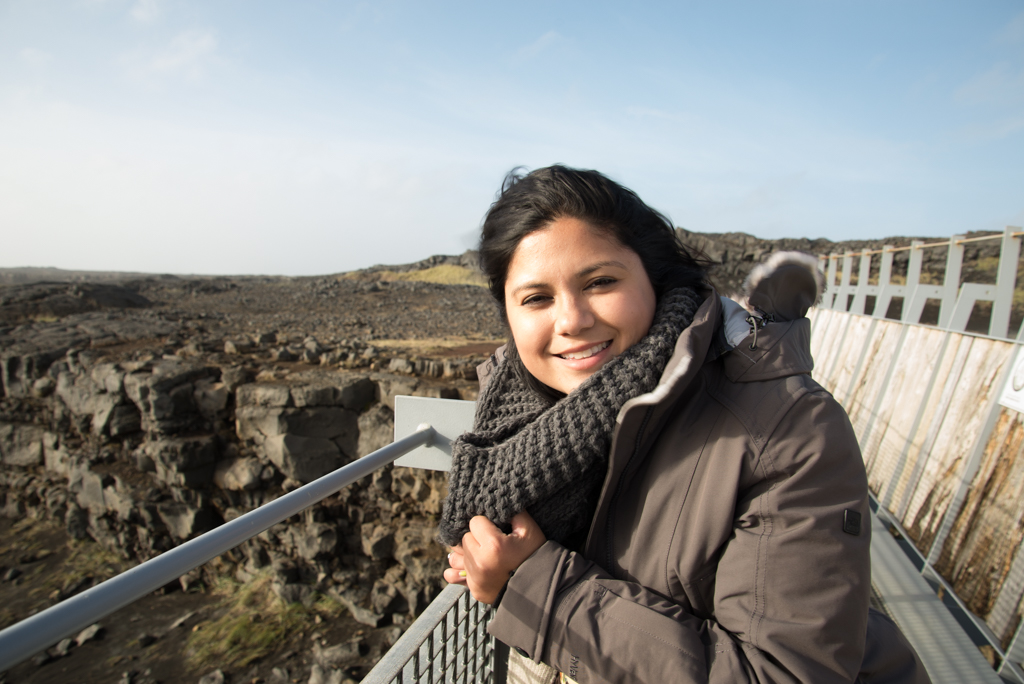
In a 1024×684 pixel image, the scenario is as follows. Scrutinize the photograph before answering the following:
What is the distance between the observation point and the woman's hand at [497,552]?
108 centimetres

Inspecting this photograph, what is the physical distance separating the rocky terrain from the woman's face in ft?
15.6

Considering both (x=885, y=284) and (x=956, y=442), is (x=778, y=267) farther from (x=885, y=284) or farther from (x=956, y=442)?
(x=885, y=284)

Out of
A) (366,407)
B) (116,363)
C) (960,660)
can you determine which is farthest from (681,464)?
(116,363)

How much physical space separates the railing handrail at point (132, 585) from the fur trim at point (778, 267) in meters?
1.08

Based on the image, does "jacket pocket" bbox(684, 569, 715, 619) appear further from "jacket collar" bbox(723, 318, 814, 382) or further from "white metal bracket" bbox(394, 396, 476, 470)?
"white metal bracket" bbox(394, 396, 476, 470)

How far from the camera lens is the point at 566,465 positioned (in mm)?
1095

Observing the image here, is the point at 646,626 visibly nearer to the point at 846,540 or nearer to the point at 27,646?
the point at 846,540

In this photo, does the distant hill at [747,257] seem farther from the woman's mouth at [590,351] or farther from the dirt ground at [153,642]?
the woman's mouth at [590,351]

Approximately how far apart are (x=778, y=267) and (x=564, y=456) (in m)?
0.69

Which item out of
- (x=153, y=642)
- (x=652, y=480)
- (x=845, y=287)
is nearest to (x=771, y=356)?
(x=652, y=480)

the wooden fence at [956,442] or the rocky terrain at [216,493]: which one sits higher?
the wooden fence at [956,442]

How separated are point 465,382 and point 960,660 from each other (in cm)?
486

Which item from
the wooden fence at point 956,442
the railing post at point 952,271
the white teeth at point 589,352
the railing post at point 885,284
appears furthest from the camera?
the railing post at point 885,284

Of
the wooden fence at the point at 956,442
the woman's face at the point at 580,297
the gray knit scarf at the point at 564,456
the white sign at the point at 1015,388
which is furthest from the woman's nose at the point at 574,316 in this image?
the white sign at the point at 1015,388
